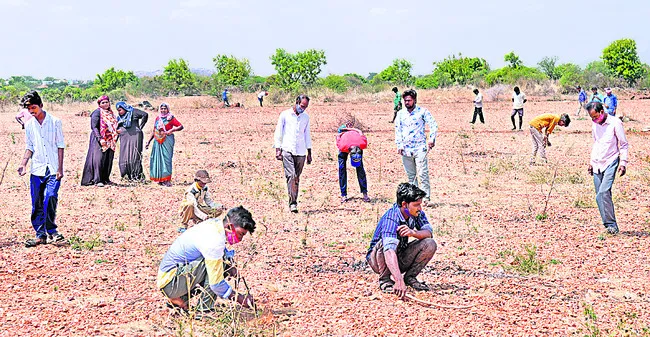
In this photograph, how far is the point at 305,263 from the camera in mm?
7074

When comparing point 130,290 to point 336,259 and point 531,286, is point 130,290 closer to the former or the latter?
point 336,259

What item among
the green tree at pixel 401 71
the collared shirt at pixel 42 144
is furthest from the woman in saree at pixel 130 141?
the green tree at pixel 401 71

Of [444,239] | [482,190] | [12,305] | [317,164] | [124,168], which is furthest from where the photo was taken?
[317,164]

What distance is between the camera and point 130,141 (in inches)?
473

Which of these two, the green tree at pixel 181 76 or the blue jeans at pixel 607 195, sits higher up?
the green tree at pixel 181 76

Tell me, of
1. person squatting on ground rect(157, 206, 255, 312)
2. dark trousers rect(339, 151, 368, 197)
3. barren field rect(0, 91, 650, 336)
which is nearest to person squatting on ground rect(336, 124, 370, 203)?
dark trousers rect(339, 151, 368, 197)

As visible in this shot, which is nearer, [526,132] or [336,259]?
[336,259]

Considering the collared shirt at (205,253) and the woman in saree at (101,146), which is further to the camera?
the woman in saree at (101,146)

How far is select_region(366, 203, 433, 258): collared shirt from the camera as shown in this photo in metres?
5.72

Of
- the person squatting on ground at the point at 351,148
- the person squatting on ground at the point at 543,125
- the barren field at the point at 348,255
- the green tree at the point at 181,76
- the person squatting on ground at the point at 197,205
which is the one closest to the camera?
the barren field at the point at 348,255

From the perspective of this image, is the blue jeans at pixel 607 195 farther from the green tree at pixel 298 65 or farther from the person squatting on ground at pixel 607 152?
the green tree at pixel 298 65

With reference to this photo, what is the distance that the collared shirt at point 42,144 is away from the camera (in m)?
7.41

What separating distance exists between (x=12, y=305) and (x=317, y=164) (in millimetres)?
8847

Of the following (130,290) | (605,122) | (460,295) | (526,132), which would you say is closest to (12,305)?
(130,290)
